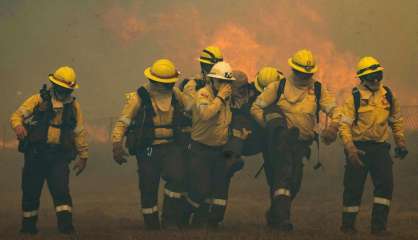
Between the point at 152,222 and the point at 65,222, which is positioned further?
the point at 152,222

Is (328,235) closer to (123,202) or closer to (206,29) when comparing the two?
(123,202)

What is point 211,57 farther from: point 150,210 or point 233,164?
point 150,210

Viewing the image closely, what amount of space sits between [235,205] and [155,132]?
6.05 metres

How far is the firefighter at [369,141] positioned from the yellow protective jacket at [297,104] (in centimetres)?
63

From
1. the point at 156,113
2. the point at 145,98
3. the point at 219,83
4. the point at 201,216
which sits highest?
the point at 219,83

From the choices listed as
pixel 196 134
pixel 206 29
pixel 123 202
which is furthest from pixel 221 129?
pixel 206 29

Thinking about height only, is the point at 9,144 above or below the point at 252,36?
below

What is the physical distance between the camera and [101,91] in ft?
144

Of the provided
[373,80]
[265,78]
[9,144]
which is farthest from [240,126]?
[9,144]

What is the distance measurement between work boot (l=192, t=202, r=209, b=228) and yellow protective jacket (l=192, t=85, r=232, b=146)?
907mm

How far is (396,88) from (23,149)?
28799mm

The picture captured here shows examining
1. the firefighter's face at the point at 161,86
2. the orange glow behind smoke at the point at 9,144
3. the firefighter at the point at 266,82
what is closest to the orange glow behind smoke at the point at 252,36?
the orange glow behind smoke at the point at 9,144

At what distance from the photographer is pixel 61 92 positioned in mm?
10602

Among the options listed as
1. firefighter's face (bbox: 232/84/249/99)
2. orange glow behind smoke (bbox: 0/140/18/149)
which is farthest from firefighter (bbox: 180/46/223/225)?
orange glow behind smoke (bbox: 0/140/18/149)
